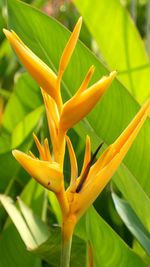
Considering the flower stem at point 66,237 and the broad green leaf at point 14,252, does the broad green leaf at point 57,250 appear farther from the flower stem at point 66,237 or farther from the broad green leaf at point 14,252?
the flower stem at point 66,237

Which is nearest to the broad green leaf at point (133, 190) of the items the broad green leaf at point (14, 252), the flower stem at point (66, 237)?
the broad green leaf at point (14, 252)

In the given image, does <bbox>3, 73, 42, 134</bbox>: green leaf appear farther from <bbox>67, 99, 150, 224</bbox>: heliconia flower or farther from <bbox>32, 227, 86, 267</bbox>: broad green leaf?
<bbox>67, 99, 150, 224</bbox>: heliconia flower

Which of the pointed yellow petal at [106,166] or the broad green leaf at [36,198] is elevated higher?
the pointed yellow petal at [106,166]

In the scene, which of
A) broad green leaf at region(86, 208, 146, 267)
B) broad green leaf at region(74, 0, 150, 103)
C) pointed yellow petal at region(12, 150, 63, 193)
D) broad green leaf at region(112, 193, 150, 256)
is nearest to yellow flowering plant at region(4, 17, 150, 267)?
pointed yellow petal at region(12, 150, 63, 193)

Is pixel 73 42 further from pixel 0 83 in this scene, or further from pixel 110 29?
pixel 0 83

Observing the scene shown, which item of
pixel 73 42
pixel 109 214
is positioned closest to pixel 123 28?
pixel 109 214

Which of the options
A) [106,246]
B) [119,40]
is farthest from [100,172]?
[119,40]

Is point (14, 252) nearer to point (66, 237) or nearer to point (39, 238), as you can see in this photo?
point (39, 238)
